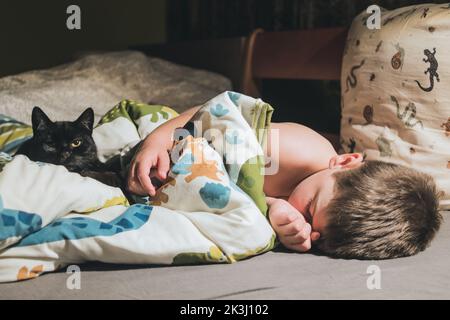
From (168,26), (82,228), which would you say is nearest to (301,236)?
(82,228)

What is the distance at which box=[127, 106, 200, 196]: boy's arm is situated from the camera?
97cm

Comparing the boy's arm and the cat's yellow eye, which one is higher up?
the boy's arm

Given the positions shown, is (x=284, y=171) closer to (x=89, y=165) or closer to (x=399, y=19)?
(x=89, y=165)

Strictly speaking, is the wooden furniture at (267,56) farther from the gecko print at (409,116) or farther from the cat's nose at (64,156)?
the cat's nose at (64,156)

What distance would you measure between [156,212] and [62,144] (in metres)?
0.54

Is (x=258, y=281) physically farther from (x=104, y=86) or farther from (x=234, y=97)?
(x=104, y=86)

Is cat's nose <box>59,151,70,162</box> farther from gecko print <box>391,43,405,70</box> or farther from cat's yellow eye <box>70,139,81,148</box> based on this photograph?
gecko print <box>391,43,405,70</box>

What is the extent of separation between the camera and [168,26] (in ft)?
11.0

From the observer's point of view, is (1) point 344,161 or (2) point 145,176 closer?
(2) point 145,176

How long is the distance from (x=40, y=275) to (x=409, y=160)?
2.90ft

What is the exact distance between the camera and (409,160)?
1235 mm

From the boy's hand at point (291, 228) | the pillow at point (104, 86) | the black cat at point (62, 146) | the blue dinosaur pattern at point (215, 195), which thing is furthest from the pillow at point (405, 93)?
the pillow at point (104, 86)

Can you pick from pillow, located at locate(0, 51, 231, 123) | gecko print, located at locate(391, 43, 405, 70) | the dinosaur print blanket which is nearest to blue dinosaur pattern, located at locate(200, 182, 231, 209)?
the dinosaur print blanket

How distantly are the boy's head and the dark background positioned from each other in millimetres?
1143
